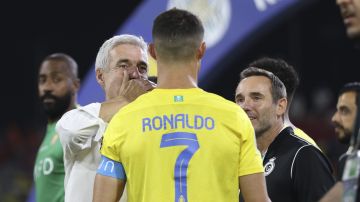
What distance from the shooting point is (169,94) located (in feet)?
10.5

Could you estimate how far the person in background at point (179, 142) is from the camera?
3133 millimetres

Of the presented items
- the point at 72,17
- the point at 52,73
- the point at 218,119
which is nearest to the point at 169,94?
the point at 218,119

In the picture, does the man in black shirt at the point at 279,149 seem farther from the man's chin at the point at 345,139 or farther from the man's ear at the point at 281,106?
the man's chin at the point at 345,139

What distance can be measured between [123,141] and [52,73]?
3.05 meters

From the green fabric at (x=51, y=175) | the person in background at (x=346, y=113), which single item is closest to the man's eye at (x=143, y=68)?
the person in background at (x=346, y=113)

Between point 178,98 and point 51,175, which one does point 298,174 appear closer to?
point 178,98

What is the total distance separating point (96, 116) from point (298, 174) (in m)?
0.90

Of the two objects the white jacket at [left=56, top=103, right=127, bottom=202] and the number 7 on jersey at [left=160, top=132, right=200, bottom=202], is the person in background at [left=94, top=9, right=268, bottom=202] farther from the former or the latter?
the white jacket at [left=56, top=103, right=127, bottom=202]

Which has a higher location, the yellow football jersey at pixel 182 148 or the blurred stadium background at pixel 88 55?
the blurred stadium background at pixel 88 55

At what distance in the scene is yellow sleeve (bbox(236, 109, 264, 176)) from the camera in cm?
317

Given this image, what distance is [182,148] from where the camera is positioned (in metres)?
3.13

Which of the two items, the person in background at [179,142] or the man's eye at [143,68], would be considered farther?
the man's eye at [143,68]

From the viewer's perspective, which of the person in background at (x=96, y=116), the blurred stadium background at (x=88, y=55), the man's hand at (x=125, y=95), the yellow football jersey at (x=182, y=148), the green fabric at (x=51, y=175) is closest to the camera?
the yellow football jersey at (x=182, y=148)

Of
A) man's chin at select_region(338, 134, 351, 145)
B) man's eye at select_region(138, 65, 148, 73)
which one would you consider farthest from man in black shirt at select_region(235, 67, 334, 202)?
man's eye at select_region(138, 65, 148, 73)
